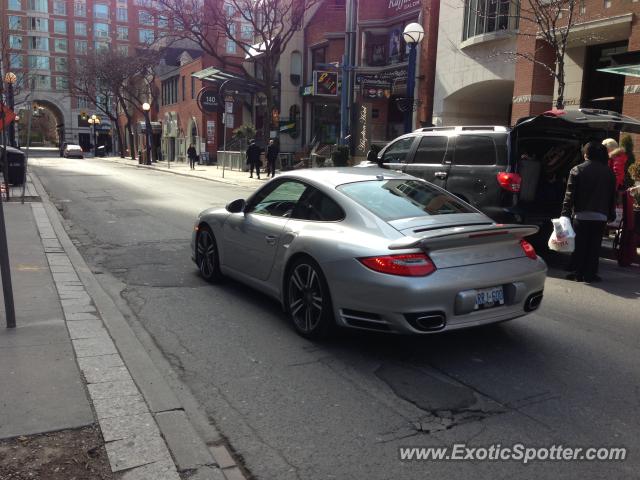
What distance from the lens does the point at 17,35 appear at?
3378 inches

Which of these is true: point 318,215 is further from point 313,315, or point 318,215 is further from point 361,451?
point 361,451

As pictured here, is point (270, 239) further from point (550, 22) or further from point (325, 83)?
point (325, 83)

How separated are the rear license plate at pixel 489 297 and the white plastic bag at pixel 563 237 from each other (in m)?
2.83

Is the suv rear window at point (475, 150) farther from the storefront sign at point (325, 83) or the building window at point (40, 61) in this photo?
the building window at point (40, 61)

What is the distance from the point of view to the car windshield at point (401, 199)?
4977 millimetres

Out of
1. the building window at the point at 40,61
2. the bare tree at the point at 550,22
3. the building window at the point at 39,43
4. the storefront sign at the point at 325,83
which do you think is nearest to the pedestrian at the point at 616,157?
the bare tree at the point at 550,22

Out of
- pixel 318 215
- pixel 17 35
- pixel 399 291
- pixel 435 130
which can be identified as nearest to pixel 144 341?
pixel 318 215

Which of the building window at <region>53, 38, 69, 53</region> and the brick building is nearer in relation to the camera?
the brick building

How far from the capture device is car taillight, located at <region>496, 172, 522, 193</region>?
8.10 m

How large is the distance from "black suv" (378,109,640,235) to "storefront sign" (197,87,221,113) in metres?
34.3

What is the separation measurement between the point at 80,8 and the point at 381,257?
105533 mm

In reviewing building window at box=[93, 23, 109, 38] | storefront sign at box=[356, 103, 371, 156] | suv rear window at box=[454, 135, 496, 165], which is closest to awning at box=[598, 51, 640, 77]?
suv rear window at box=[454, 135, 496, 165]

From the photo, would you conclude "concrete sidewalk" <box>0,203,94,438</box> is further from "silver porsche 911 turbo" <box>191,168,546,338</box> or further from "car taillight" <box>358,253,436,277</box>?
"car taillight" <box>358,253,436,277</box>

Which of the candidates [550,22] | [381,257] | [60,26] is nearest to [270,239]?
[381,257]
